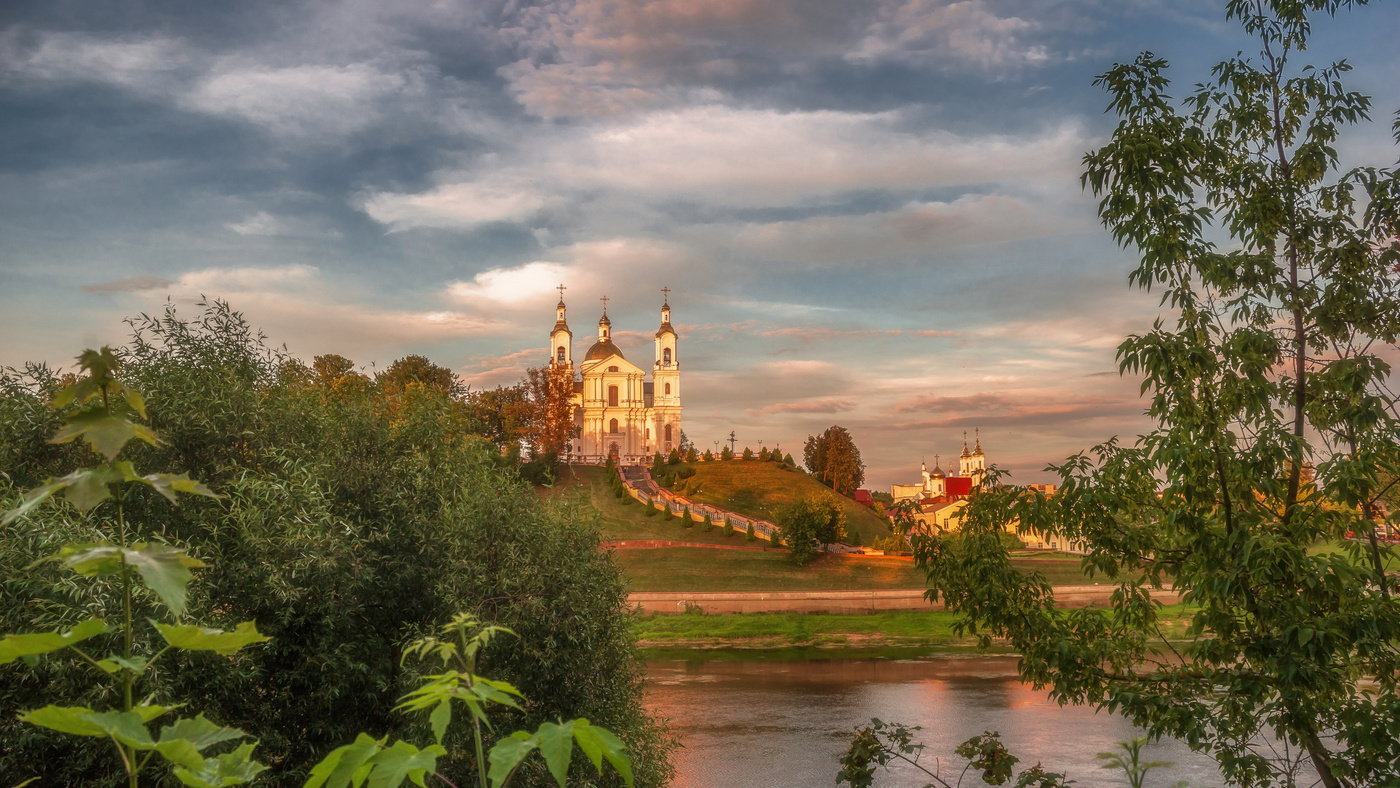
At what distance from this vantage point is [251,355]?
13750 millimetres

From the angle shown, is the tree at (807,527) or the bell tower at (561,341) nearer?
the tree at (807,527)

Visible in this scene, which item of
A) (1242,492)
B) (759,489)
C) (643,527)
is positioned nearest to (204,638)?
(1242,492)

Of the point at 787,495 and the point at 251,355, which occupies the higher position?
the point at 251,355

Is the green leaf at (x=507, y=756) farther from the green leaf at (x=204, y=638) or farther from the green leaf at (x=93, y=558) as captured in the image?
the green leaf at (x=93, y=558)

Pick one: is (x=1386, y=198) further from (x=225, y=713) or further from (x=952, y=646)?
(x=952, y=646)

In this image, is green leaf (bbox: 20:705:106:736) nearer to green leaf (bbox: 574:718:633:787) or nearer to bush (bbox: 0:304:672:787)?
green leaf (bbox: 574:718:633:787)

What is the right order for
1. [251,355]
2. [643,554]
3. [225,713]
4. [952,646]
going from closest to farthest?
[225,713], [251,355], [952,646], [643,554]

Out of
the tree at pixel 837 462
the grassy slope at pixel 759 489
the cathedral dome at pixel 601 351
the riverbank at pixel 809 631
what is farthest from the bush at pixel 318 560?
the cathedral dome at pixel 601 351

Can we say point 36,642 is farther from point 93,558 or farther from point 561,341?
point 561,341

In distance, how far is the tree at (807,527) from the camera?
1821 inches

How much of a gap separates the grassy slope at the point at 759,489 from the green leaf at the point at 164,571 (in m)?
59.9

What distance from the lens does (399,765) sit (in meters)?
1.50

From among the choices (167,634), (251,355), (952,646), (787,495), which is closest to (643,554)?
(952,646)

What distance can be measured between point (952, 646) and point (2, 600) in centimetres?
3316
